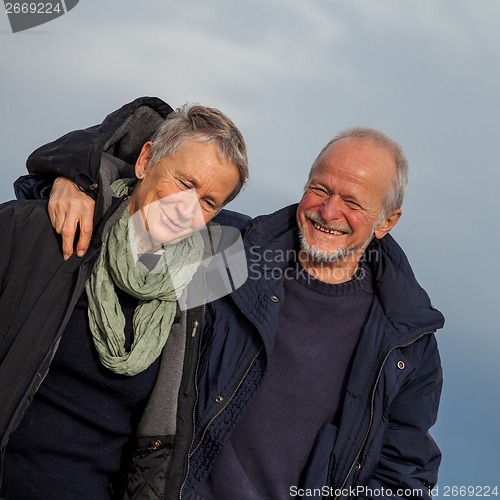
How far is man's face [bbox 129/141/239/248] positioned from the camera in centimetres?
329

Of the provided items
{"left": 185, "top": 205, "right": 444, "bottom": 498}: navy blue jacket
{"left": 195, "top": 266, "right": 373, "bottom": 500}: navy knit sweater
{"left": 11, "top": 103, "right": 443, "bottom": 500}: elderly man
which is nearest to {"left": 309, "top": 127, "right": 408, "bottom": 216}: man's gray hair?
{"left": 11, "top": 103, "right": 443, "bottom": 500}: elderly man

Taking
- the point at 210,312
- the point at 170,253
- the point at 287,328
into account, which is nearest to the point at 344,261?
the point at 287,328

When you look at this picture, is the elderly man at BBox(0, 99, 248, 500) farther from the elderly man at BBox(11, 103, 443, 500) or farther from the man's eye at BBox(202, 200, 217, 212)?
the elderly man at BBox(11, 103, 443, 500)

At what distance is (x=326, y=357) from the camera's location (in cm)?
396

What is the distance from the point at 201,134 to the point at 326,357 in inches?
A: 50.4

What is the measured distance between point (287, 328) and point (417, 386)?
2.19 feet

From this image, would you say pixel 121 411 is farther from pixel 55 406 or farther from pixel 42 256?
pixel 42 256

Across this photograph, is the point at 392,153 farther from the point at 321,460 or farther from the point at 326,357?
the point at 321,460

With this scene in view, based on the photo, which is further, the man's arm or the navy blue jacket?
the navy blue jacket

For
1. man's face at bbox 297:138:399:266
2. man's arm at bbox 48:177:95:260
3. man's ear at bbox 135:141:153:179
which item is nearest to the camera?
man's arm at bbox 48:177:95:260

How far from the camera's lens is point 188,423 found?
3.41 m

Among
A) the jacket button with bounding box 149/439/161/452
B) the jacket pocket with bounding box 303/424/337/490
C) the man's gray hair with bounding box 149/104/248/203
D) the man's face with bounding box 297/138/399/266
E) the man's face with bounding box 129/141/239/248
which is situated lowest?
the jacket pocket with bounding box 303/424/337/490

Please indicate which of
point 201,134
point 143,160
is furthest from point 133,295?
point 201,134

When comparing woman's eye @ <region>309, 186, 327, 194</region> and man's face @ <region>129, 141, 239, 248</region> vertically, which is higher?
man's face @ <region>129, 141, 239, 248</region>
